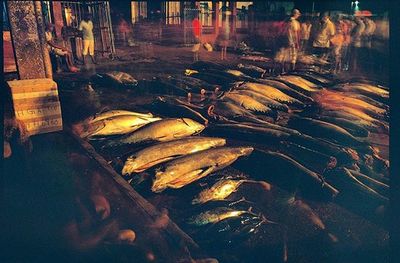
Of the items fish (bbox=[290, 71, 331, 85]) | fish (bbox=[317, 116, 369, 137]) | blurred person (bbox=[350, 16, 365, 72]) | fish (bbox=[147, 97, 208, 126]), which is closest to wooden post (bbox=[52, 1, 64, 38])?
fish (bbox=[147, 97, 208, 126])

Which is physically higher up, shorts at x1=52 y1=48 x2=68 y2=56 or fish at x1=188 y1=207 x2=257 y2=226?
shorts at x1=52 y1=48 x2=68 y2=56

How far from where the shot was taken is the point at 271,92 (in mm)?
11195

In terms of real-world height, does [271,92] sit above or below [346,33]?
below

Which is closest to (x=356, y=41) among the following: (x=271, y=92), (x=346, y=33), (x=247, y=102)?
A: (x=346, y=33)

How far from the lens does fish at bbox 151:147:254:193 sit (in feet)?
20.2

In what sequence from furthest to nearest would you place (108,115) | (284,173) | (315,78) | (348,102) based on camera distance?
(315,78) < (348,102) < (108,115) < (284,173)

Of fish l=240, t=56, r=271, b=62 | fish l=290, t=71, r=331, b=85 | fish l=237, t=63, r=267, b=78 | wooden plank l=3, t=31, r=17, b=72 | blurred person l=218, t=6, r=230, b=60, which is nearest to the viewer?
fish l=290, t=71, r=331, b=85

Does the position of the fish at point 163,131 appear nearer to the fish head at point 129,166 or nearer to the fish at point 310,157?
the fish head at point 129,166

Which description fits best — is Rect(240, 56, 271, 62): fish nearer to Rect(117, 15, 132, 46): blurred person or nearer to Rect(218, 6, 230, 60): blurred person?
Rect(218, 6, 230, 60): blurred person

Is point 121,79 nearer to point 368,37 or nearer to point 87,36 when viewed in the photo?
point 87,36

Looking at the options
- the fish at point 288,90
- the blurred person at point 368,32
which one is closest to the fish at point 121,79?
the fish at point 288,90

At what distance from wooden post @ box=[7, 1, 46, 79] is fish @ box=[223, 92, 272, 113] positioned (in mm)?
5314

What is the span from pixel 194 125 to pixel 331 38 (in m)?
11.8

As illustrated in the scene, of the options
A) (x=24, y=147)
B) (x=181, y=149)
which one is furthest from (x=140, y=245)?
(x=24, y=147)
